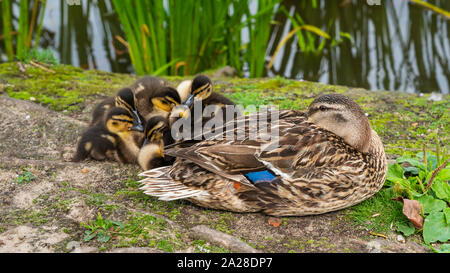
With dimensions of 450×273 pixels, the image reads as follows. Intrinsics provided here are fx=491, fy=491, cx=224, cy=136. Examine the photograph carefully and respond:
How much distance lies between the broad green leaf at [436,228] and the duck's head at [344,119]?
472 millimetres

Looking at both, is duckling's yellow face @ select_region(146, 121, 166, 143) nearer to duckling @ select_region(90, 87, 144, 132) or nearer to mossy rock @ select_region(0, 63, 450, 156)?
duckling @ select_region(90, 87, 144, 132)

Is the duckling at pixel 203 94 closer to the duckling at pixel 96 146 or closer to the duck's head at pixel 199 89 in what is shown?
the duck's head at pixel 199 89

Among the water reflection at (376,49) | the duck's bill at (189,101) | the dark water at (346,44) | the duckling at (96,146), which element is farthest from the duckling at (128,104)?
the water reflection at (376,49)

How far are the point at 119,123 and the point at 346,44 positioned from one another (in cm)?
379

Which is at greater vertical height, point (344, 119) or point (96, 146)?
point (344, 119)

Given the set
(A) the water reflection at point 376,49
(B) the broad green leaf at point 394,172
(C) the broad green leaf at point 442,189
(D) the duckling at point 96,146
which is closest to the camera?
(C) the broad green leaf at point 442,189

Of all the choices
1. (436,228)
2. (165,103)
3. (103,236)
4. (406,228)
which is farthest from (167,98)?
(436,228)

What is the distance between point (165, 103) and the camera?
11.1ft

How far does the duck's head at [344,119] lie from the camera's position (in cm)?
260

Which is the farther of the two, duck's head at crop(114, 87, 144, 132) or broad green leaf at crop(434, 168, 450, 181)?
duck's head at crop(114, 87, 144, 132)

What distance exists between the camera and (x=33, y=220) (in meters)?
2.47

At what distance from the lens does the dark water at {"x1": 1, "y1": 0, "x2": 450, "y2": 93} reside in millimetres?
5605

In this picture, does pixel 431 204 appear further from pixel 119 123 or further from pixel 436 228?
pixel 119 123

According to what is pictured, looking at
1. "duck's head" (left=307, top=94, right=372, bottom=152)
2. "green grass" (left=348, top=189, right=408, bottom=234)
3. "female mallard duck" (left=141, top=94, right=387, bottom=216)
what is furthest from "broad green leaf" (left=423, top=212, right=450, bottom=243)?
"duck's head" (left=307, top=94, right=372, bottom=152)
